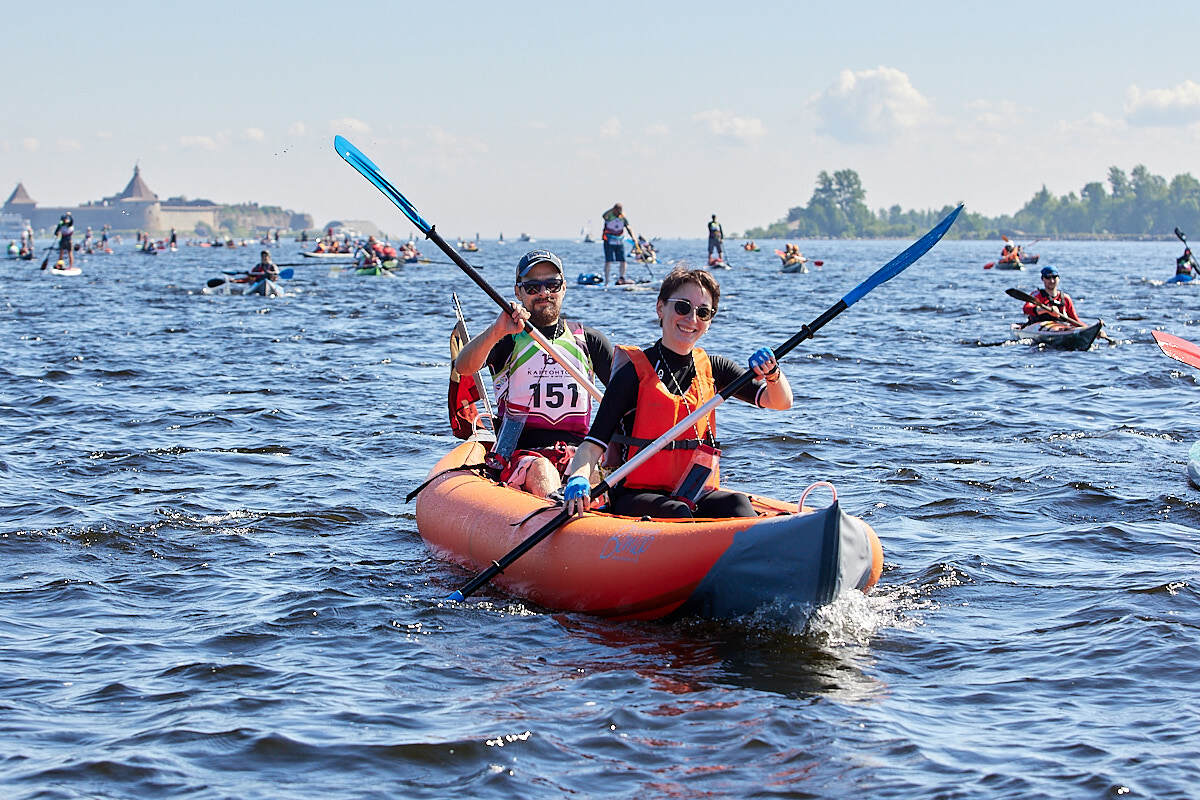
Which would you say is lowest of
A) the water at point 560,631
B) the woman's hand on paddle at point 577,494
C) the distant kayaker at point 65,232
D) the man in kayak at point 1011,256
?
the water at point 560,631

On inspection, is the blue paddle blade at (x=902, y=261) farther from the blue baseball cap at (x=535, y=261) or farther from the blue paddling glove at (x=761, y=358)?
the blue baseball cap at (x=535, y=261)

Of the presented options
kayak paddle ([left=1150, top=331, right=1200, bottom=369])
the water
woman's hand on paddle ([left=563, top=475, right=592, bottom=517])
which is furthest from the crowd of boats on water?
woman's hand on paddle ([left=563, top=475, right=592, bottom=517])

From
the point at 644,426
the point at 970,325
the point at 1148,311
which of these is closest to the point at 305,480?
the point at 644,426

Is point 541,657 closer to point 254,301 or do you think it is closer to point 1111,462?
point 1111,462

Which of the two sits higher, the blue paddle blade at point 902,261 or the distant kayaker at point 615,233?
the distant kayaker at point 615,233


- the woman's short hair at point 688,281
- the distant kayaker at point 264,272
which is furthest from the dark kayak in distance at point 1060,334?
the distant kayaker at point 264,272

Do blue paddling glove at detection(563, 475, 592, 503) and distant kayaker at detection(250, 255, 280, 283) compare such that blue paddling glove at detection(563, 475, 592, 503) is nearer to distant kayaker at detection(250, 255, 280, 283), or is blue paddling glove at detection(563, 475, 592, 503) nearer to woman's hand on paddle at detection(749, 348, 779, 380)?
woman's hand on paddle at detection(749, 348, 779, 380)

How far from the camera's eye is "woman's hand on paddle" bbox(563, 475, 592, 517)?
5965 mm

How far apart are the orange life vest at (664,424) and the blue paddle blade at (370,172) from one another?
8.42 ft

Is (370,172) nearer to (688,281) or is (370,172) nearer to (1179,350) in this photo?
(688,281)

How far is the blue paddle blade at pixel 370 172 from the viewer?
816 centimetres

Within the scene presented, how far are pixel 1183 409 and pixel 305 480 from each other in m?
8.75

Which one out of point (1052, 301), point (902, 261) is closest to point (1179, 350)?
point (902, 261)

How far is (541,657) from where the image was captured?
18.6 ft
